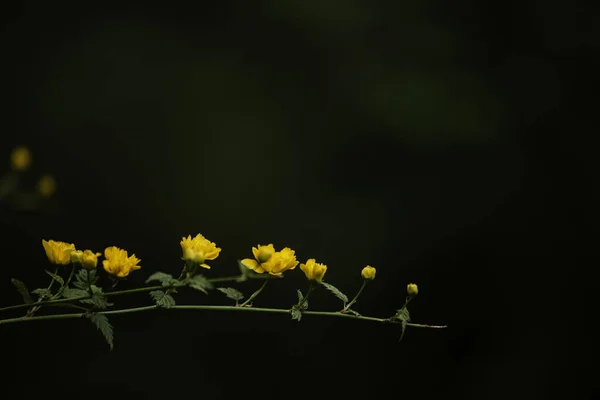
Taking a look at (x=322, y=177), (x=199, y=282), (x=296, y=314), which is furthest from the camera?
(x=322, y=177)

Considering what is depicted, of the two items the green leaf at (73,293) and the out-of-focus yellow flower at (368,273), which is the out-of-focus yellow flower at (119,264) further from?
the out-of-focus yellow flower at (368,273)

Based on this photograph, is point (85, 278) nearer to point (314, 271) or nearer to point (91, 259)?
point (91, 259)

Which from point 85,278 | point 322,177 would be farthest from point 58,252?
point 322,177

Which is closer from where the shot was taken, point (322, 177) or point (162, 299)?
point (162, 299)

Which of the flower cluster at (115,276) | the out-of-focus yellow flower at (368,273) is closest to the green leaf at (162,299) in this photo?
the flower cluster at (115,276)

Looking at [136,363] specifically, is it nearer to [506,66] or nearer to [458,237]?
[458,237]

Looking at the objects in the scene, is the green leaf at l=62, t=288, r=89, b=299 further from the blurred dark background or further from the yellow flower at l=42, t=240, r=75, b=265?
the blurred dark background

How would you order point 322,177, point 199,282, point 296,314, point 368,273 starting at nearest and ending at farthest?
1. point 199,282
2. point 296,314
3. point 368,273
4. point 322,177

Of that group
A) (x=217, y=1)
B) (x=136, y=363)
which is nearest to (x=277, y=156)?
(x=217, y=1)
